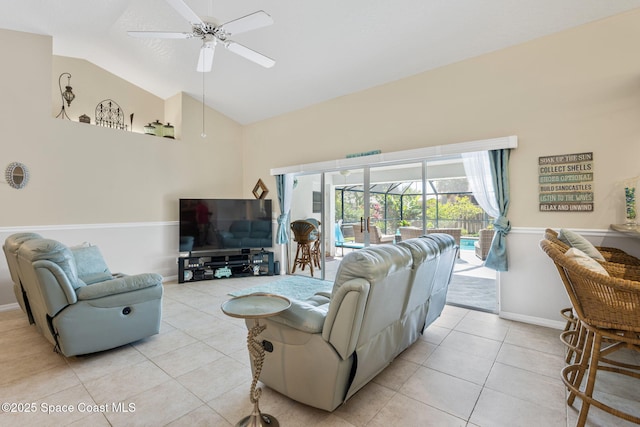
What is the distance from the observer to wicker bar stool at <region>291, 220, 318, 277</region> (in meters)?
5.65

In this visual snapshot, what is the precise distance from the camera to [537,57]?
3.34m

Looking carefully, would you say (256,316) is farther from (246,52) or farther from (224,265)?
(224,265)

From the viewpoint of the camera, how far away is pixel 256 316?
61.4 inches

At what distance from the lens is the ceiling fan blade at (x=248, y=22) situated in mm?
2501

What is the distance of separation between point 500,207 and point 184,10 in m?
3.80

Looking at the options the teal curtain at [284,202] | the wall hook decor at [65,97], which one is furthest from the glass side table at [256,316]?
the wall hook decor at [65,97]

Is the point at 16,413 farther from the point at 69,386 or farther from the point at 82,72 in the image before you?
the point at 82,72

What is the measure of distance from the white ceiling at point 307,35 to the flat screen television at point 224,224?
2.06 meters

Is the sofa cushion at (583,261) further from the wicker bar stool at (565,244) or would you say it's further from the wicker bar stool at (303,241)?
the wicker bar stool at (303,241)

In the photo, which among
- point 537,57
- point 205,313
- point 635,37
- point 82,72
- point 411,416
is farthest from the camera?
point 82,72

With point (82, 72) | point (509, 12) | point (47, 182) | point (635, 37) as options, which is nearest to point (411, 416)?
point (509, 12)

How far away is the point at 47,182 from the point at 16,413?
346 cm

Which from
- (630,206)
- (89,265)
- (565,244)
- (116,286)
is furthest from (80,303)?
(630,206)

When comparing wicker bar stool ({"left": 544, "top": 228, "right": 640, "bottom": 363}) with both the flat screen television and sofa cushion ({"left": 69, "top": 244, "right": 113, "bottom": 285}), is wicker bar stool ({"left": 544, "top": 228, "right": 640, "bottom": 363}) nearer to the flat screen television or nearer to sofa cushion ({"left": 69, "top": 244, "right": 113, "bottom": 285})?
the flat screen television
